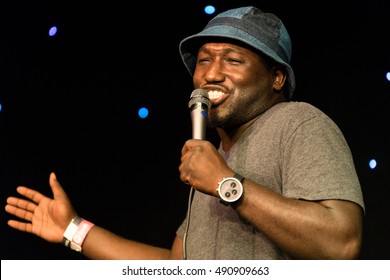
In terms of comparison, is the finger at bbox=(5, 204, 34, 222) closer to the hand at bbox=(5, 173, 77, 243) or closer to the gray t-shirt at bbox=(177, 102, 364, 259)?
the hand at bbox=(5, 173, 77, 243)

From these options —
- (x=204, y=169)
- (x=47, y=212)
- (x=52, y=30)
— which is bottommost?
(x=204, y=169)

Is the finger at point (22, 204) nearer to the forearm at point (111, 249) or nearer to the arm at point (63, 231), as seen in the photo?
the arm at point (63, 231)

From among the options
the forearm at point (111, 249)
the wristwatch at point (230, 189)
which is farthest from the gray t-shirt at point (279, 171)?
the forearm at point (111, 249)

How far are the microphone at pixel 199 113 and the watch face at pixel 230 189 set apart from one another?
0.58ft

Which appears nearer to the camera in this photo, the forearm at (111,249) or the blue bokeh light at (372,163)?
the forearm at (111,249)

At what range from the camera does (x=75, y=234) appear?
7.02ft

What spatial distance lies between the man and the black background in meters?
0.42

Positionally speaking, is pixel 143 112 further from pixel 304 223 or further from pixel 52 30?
pixel 304 223

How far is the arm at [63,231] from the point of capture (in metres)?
2.12

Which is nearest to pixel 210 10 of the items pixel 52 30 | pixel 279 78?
pixel 52 30

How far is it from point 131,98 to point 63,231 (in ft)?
2.57
